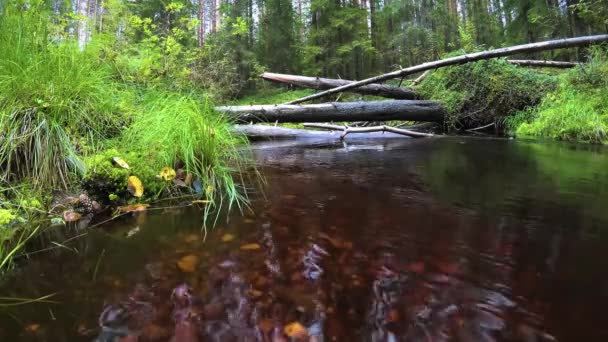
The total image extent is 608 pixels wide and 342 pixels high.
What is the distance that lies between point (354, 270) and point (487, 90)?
834 centimetres

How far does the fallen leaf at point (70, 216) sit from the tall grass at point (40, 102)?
26 centimetres

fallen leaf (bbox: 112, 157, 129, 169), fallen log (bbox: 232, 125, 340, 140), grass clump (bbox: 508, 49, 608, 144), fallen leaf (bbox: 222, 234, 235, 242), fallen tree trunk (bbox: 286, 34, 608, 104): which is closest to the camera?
fallen leaf (bbox: 222, 234, 235, 242)

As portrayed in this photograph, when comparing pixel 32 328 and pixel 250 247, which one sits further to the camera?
pixel 250 247

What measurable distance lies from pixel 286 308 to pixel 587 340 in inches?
42.6

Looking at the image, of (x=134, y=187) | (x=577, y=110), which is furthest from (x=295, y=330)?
(x=577, y=110)

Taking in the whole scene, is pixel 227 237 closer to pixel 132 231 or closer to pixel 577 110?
pixel 132 231

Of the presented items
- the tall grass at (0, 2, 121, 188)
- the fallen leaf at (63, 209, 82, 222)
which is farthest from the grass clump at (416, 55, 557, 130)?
the fallen leaf at (63, 209, 82, 222)

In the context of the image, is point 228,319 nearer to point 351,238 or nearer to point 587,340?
point 351,238

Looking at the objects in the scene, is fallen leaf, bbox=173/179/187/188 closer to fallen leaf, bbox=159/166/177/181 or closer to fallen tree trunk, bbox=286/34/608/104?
fallen leaf, bbox=159/166/177/181

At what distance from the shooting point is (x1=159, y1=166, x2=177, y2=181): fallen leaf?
119 inches

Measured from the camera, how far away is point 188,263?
189 centimetres

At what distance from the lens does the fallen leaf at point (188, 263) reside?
182 centimetres

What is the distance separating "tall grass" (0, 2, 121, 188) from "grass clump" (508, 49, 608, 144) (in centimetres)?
767

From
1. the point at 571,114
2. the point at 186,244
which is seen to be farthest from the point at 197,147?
the point at 571,114
